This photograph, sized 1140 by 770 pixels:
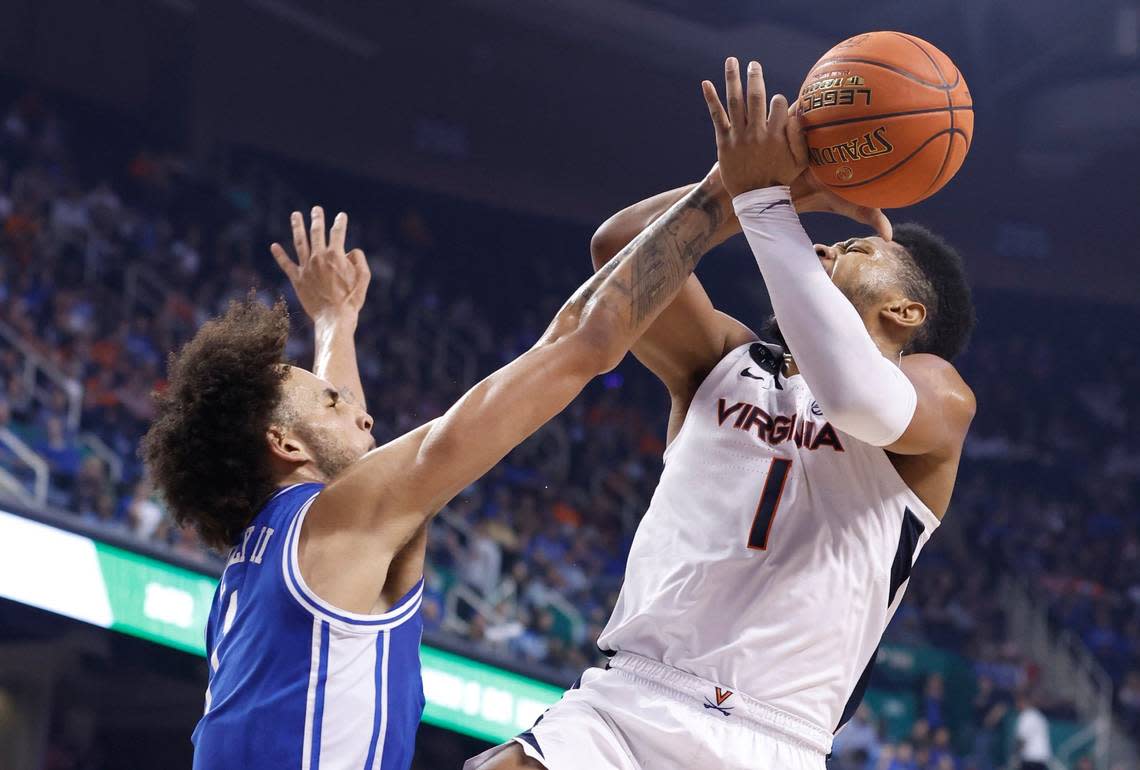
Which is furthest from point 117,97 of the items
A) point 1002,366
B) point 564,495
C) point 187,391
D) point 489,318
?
point 187,391

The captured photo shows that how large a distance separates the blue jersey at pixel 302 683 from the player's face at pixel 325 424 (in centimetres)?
32

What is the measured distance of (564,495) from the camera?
539 inches

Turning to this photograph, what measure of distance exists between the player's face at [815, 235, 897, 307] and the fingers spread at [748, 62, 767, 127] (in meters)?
0.41

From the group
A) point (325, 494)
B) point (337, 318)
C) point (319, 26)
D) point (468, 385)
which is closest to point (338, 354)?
point (337, 318)

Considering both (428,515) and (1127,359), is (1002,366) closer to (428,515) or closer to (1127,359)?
(1127,359)

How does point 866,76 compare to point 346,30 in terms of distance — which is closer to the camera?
point 866,76

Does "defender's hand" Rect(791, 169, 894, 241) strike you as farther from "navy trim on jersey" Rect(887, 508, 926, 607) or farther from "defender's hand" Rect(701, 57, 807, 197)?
"navy trim on jersey" Rect(887, 508, 926, 607)

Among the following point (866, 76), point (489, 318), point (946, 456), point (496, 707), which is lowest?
point (496, 707)

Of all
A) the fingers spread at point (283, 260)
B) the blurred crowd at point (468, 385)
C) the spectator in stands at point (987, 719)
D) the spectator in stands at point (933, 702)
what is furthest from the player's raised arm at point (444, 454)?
the spectator in stands at point (987, 719)

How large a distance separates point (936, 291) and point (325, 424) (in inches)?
59.0

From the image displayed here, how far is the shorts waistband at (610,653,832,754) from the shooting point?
280cm

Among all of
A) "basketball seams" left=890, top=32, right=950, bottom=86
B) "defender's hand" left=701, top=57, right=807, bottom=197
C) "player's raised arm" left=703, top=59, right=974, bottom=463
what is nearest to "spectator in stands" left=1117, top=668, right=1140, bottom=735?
"player's raised arm" left=703, top=59, right=974, bottom=463

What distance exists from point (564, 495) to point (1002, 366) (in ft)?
27.1

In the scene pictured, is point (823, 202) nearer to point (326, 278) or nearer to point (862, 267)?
point (862, 267)
